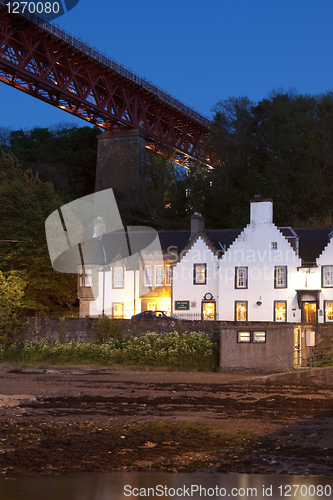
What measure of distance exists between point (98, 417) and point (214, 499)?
8.59 metres

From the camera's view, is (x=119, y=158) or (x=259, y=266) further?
(x=119, y=158)

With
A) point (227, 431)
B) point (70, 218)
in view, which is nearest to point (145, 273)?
point (70, 218)

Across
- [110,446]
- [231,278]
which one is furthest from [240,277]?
[110,446]

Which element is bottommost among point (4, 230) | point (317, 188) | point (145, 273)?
point (145, 273)

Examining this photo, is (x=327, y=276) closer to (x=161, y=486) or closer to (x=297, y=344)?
(x=297, y=344)

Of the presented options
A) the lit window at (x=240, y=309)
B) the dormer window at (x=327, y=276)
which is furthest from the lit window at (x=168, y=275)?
the dormer window at (x=327, y=276)

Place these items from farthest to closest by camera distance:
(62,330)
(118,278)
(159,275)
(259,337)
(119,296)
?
(118,278), (119,296), (159,275), (62,330), (259,337)

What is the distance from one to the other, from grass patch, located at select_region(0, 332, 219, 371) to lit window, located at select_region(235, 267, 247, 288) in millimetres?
8804

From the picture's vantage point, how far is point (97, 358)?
3712 cm

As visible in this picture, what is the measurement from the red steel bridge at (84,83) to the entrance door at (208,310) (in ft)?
97.2

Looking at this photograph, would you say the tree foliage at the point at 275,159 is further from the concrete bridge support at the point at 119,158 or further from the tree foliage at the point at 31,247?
the tree foliage at the point at 31,247

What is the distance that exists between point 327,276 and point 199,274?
923 centimetres

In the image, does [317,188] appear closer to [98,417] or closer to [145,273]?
[145,273]

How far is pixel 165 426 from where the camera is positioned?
18.3 metres
